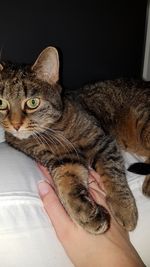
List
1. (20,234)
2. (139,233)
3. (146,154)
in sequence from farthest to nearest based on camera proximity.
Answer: (146,154) < (139,233) < (20,234)

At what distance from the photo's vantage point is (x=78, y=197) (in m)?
1.03

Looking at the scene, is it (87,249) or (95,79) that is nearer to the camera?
(87,249)

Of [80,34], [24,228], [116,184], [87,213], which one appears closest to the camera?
[24,228]

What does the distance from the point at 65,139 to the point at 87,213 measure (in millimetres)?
307

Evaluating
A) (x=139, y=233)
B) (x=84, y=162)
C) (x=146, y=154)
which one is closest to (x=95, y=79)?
(x=146, y=154)

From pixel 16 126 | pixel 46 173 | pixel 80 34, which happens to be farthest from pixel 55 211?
pixel 80 34

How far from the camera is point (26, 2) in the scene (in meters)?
1.23

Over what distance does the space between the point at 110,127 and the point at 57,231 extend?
624 millimetres

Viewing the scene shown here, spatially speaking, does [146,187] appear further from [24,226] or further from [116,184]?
[24,226]

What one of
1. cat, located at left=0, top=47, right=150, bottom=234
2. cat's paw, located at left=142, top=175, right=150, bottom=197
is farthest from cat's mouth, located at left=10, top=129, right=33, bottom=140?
cat's paw, located at left=142, top=175, right=150, bottom=197

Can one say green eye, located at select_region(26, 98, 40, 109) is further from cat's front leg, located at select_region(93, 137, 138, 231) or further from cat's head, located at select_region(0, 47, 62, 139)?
cat's front leg, located at select_region(93, 137, 138, 231)

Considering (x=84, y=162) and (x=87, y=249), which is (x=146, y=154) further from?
(x=87, y=249)

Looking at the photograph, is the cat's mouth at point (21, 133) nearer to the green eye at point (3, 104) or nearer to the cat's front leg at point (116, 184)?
the green eye at point (3, 104)

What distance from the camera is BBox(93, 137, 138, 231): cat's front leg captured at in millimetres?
1060
